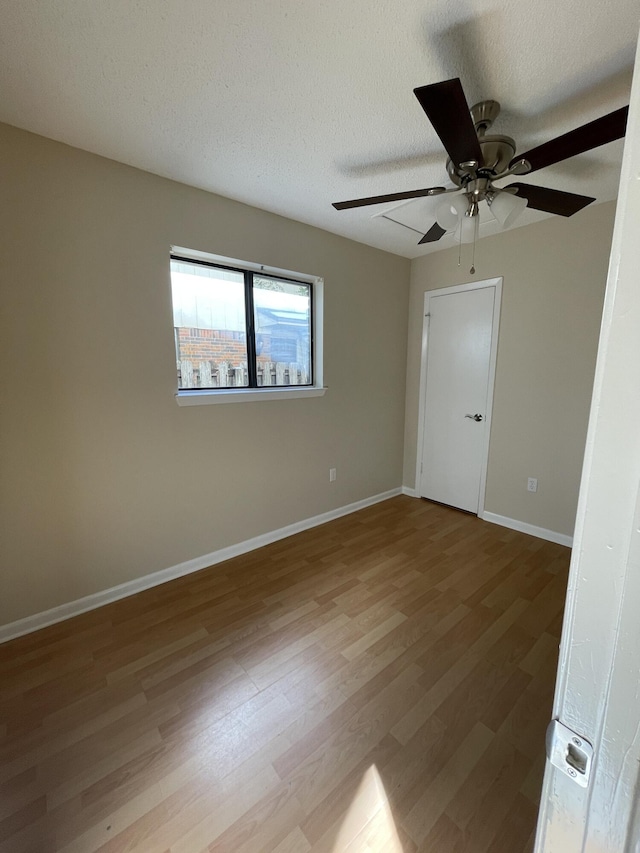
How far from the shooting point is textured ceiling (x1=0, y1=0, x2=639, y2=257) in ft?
3.68

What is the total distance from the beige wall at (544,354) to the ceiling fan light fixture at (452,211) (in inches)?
56.4

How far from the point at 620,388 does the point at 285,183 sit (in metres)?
2.31

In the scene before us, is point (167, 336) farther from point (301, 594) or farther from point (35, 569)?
point (301, 594)

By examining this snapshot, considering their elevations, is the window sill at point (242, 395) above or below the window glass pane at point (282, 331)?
below

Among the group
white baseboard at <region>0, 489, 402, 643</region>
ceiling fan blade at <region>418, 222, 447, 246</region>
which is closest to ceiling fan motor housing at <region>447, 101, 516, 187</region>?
ceiling fan blade at <region>418, 222, 447, 246</region>

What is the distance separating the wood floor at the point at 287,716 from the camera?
1.09 meters

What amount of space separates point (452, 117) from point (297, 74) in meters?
0.66

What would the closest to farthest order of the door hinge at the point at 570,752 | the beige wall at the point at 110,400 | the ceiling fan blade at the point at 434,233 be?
the door hinge at the point at 570,752 → the beige wall at the point at 110,400 → the ceiling fan blade at the point at 434,233

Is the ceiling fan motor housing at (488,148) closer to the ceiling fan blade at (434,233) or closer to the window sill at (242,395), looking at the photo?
the ceiling fan blade at (434,233)

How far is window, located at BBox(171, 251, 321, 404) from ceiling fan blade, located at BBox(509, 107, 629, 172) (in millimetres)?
1775

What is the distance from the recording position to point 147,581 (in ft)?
7.33

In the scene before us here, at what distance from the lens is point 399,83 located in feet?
4.52

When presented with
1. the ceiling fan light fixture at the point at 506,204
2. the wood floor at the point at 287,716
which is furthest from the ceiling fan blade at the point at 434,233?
the wood floor at the point at 287,716

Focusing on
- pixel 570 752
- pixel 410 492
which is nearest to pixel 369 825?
pixel 570 752
